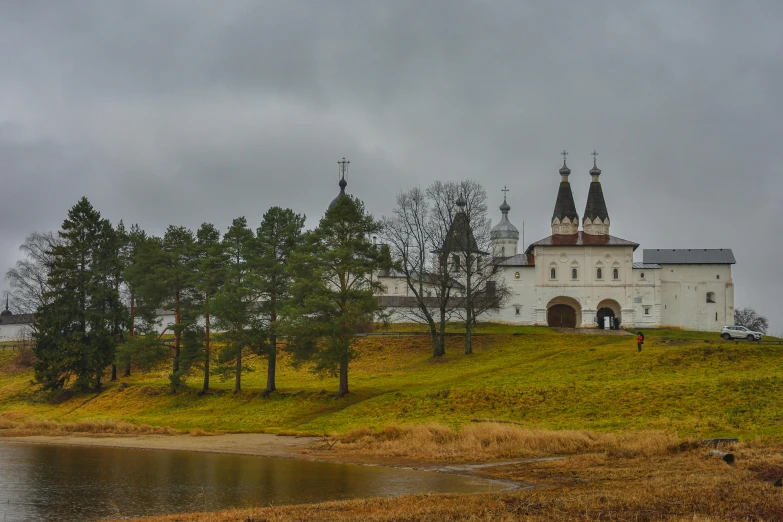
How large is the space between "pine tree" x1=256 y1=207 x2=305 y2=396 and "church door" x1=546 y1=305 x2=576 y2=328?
2901 cm

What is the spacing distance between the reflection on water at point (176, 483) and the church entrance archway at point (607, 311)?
43.3 meters

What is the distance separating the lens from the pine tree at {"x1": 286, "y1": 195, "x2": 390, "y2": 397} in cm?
3931

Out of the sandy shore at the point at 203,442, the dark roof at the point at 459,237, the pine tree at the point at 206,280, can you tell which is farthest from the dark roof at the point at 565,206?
the sandy shore at the point at 203,442

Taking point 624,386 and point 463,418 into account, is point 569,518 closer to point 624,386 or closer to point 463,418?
point 463,418

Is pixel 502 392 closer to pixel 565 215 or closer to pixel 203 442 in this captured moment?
pixel 203 442

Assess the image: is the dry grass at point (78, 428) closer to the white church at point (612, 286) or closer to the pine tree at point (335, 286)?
the pine tree at point (335, 286)

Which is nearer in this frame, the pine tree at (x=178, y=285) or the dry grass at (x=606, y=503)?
the dry grass at (x=606, y=503)

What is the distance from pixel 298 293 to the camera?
1588 inches

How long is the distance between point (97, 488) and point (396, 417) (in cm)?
1558

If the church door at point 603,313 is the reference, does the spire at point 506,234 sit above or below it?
above

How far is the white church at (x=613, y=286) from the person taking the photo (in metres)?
65.1

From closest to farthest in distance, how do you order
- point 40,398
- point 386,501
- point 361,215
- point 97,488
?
point 386,501 → point 97,488 → point 361,215 → point 40,398

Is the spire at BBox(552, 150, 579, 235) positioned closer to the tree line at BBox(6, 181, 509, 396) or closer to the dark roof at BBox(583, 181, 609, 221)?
the dark roof at BBox(583, 181, 609, 221)

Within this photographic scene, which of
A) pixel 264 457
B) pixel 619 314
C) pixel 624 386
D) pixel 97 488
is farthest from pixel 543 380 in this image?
pixel 619 314
